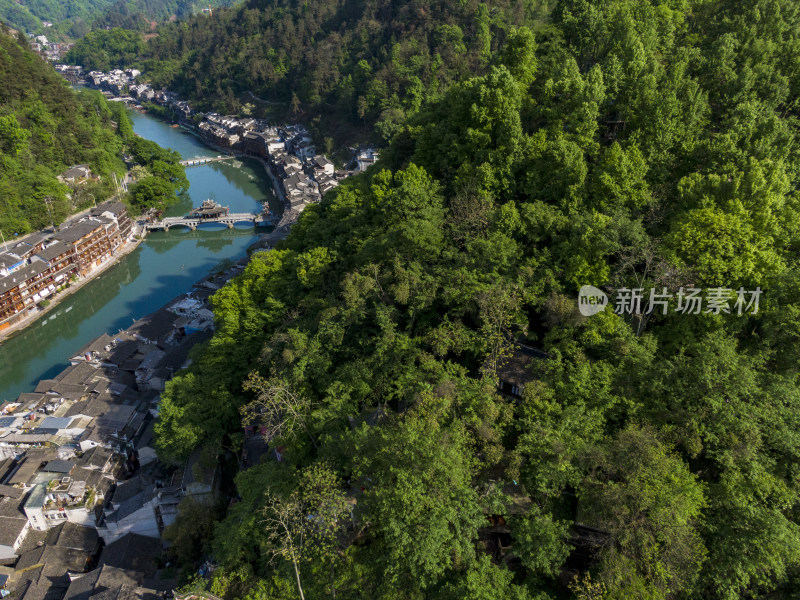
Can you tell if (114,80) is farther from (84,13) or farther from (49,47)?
(84,13)

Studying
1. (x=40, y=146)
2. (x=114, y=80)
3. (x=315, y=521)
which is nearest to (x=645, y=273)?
(x=315, y=521)

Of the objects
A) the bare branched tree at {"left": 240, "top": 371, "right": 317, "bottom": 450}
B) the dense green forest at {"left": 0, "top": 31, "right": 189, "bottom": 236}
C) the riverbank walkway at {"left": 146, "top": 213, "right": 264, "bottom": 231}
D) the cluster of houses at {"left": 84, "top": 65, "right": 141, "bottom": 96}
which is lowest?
the riverbank walkway at {"left": 146, "top": 213, "right": 264, "bottom": 231}

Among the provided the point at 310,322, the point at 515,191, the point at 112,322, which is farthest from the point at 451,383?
the point at 112,322

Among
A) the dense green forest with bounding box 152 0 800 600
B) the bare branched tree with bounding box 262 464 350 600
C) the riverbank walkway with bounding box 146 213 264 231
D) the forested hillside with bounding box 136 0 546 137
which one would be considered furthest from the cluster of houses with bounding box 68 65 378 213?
the bare branched tree with bounding box 262 464 350 600

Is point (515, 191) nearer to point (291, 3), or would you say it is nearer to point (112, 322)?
point (112, 322)

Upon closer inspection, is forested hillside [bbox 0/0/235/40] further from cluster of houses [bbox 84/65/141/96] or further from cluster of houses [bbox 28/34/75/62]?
cluster of houses [bbox 84/65/141/96]
